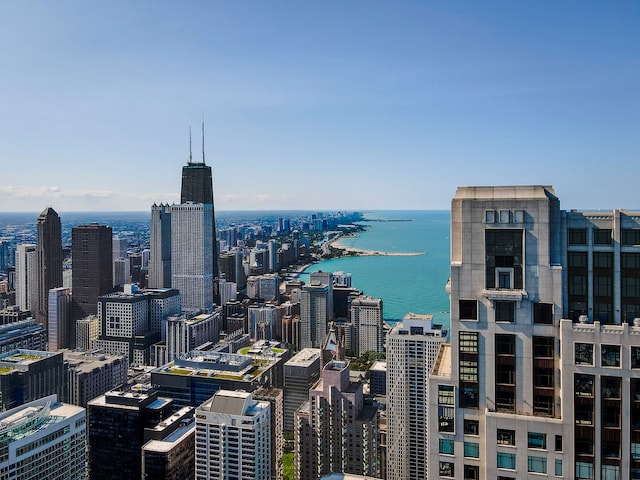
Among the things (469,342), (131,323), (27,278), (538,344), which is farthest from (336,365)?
(27,278)

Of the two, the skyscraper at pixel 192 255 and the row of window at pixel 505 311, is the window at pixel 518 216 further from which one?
the skyscraper at pixel 192 255

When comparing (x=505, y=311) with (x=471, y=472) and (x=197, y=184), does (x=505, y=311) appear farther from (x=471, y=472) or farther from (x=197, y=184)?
(x=197, y=184)

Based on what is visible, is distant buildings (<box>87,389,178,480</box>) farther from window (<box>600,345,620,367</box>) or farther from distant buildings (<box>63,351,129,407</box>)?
window (<box>600,345,620,367</box>)

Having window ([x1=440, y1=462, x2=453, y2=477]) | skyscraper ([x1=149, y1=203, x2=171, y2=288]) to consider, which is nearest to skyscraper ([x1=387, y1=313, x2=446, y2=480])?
window ([x1=440, y1=462, x2=453, y2=477])

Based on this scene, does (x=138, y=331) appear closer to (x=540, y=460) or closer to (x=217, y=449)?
(x=217, y=449)

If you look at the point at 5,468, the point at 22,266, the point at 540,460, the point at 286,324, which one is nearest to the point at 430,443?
the point at 540,460

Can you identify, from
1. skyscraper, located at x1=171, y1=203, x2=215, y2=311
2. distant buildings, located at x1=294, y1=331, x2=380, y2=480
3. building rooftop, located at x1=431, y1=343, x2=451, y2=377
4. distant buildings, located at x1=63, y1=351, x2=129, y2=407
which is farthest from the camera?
skyscraper, located at x1=171, y1=203, x2=215, y2=311
